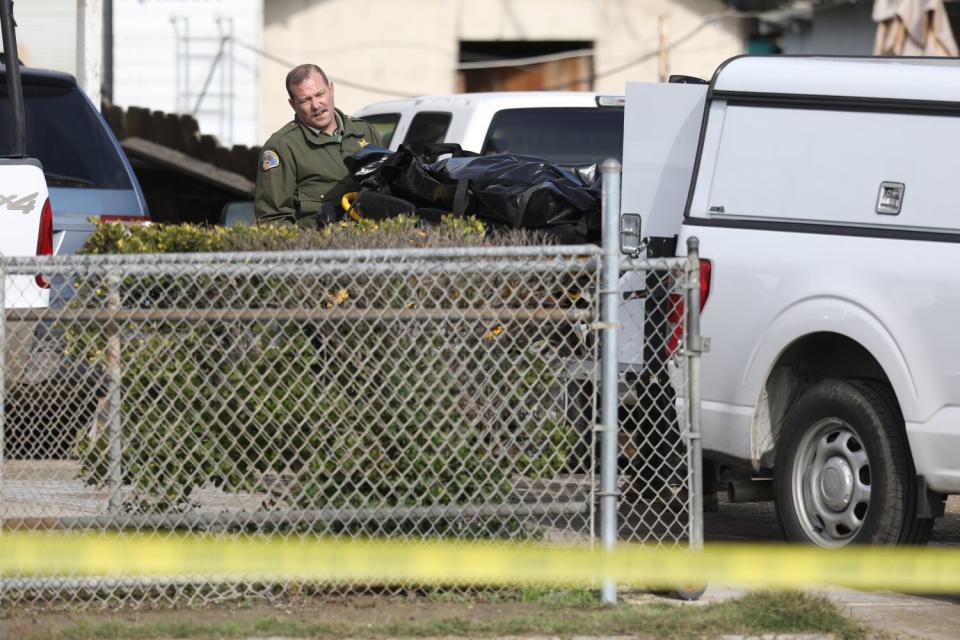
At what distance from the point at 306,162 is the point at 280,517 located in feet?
9.12

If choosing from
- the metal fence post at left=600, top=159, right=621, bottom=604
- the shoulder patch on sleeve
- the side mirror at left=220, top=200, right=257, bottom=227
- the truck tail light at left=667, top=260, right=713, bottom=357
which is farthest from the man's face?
the side mirror at left=220, top=200, right=257, bottom=227

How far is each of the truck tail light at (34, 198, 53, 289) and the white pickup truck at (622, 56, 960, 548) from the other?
272 cm

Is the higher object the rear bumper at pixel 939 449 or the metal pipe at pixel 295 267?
the metal pipe at pixel 295 267

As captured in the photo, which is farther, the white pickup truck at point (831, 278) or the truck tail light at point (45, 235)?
the truck tail light at point (45, 235)

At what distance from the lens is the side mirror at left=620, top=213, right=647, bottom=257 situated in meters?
7.10

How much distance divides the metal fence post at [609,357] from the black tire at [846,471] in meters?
1.10

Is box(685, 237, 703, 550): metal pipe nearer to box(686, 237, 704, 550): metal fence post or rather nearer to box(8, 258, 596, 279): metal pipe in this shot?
box(686, 237, 704, 550): metal fence post

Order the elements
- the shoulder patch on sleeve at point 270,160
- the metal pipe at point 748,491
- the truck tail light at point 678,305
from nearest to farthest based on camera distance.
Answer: the truck tail light at point 678,305 < the metal pipe at point 748,491 < the shoulder patch on sleeve at point 270,160

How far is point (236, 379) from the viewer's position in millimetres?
5781

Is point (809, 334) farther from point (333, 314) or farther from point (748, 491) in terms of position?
point (333, 314)

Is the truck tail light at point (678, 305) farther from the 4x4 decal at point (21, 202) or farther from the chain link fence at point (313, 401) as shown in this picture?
the 4x4 decal at point (21, 202)

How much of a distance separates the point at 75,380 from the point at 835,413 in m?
2.91

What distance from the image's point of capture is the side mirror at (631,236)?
7098 mm

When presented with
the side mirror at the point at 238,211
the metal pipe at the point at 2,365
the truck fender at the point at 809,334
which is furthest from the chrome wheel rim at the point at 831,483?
the side mirror at the point at 238,211
